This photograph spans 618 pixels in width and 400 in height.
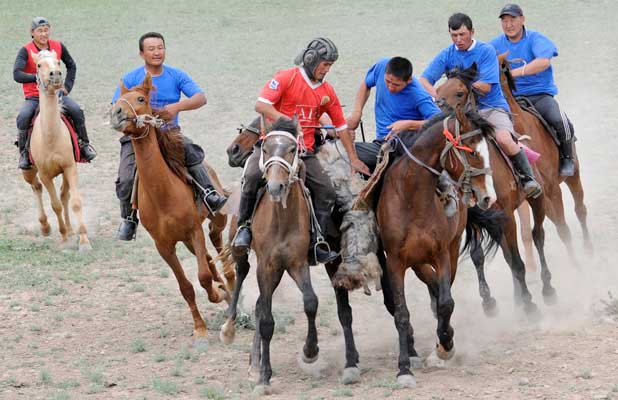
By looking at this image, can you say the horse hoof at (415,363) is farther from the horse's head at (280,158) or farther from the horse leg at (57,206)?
the horse leg at (57,206)

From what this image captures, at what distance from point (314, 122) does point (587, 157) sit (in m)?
9.72

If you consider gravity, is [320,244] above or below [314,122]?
below

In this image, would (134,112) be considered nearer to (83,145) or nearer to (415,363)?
(415,363)

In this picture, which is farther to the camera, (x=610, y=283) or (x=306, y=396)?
(x=610, y=283)

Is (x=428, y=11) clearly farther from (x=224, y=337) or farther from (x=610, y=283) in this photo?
(x=224, y=337)

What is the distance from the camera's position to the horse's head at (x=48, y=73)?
1349cm

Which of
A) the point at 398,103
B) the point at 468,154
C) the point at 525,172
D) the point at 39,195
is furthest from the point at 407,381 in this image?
the point at 39,195

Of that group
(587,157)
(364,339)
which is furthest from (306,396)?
(587,157)

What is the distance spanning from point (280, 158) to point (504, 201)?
3280 mm

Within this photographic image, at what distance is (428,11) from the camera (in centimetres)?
3175

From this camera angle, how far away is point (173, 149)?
10219 mm

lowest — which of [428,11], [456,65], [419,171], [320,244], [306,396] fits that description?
[306,396]

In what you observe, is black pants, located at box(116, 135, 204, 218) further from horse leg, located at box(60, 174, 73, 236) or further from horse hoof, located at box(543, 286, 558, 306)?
horse leg, located at box(60, 174, 73, 236)

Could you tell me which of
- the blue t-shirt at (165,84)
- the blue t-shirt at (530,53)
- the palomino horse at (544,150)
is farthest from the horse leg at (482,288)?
the blue t-shirt at (165,84)
